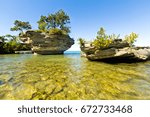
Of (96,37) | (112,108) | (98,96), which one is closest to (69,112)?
(112,108)

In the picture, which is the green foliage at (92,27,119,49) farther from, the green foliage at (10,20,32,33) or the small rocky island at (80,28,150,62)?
the green foliage at (10,20,32,33)

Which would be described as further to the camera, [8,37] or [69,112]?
[8,37]

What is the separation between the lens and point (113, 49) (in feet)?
54.8

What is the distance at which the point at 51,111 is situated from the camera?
388 cm

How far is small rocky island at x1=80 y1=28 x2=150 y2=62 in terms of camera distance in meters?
16.5

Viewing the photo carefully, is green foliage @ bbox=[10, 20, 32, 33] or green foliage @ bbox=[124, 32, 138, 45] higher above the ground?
green foliage @ bbox=[10, 20, 32, 33]

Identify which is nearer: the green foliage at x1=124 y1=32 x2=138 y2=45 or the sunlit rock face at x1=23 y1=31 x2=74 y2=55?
the green foliage at x1=124 y1=32 x2=138 y2=45

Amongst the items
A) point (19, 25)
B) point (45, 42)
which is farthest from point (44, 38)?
point (19, 25)

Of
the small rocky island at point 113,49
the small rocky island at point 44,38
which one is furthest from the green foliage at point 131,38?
the small rocky island at point 44,38

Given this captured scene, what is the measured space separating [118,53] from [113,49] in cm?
86

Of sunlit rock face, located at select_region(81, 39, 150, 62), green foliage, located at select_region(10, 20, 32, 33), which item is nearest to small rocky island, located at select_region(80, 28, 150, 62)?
sunlit rock face, located at select_region(81, 39, 150, 62)

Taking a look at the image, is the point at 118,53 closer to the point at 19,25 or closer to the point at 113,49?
the point at 113,49

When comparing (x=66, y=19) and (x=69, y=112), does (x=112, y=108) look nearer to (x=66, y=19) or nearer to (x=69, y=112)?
(x=69, y=112)

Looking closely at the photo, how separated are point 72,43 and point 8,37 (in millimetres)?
33859
